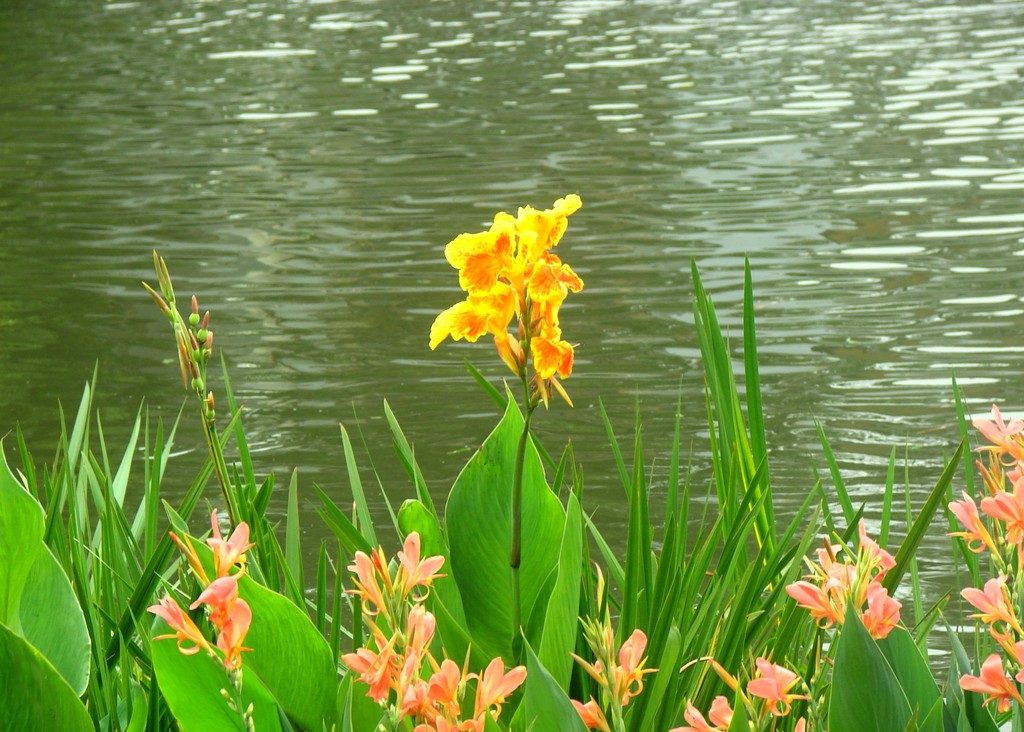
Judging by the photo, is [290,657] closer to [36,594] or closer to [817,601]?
[36,594]

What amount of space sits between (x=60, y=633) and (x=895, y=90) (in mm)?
8817

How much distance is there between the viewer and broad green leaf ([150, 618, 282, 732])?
48.9 inches

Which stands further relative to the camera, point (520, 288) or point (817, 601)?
point (520, 288)

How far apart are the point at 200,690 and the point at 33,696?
139 millimetres

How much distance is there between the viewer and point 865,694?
3.80 ft

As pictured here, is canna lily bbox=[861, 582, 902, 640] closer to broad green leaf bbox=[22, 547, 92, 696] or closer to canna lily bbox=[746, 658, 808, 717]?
canna lily bbox=[746, 658, 808, 717]

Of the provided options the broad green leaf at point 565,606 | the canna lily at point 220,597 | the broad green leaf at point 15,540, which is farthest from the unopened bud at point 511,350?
the broad green leaf at point 15,540

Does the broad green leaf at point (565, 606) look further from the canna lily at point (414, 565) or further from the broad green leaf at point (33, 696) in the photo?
the broad green leaf at point (33, 696)

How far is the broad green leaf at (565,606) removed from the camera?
129 centimetres

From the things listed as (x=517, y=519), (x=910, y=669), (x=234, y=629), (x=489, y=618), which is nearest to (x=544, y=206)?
(x=489, y=618)

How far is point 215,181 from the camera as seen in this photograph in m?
7.71

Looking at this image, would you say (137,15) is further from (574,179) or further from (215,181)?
(574,179)

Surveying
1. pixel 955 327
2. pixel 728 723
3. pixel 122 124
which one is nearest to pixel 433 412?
pixel 955 327

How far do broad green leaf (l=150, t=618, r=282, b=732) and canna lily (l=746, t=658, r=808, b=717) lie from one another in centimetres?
44
